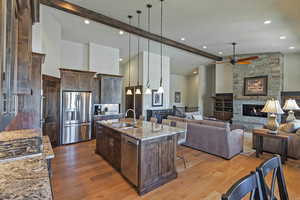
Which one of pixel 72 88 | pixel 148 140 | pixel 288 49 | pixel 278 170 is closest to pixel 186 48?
pixel 288 49

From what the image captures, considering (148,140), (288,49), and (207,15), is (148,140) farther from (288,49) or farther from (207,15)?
(288,49)

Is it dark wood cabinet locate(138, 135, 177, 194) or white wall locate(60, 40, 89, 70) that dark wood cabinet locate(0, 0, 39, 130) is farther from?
white wall locate(60, 40, 89, 70)

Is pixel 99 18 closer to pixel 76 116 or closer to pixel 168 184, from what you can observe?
pixel 76 116

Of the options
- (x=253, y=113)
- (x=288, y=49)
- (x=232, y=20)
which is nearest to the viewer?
(x=232, y=20)

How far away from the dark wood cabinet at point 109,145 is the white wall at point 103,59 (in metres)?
3.27

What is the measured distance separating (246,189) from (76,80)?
536 cm

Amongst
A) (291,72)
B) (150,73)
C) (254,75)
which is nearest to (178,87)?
(150,73)

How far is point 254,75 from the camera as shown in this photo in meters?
8.24

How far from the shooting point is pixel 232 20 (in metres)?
4.82

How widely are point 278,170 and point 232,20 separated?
4.82 m

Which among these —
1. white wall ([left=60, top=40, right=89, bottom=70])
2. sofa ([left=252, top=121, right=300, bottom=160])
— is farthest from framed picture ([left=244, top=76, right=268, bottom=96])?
white wall ([left=60, top=40, right=89, bottom=70])

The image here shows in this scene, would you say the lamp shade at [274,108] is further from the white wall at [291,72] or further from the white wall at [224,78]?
the white wall at [224,78]

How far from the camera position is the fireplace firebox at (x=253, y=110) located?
804 centimetres

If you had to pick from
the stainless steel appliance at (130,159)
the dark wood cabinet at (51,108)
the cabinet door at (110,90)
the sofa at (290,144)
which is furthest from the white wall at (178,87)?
the stainless steel appliance at (130,159)
